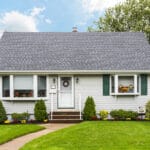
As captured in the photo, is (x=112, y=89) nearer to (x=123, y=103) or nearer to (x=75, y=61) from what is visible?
(x=123, y=103)

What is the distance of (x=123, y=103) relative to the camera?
1694 cm

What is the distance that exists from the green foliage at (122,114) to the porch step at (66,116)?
1.88m

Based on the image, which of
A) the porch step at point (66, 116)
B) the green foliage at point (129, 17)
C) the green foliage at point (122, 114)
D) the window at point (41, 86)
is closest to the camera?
the porch step at point (66, 116)

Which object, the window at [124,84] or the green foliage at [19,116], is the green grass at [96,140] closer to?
the window at [124,84]

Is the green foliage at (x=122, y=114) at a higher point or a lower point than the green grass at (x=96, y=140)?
higher

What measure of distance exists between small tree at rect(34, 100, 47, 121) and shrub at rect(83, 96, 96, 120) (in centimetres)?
210

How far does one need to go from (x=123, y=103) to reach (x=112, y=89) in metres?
0.98

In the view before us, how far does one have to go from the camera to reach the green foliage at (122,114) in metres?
16.1

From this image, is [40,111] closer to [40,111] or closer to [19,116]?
[40,111]

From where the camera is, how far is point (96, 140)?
391 inches

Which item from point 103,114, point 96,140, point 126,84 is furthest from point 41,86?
point 96,140

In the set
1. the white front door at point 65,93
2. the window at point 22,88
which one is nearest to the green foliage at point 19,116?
the window at point 22,88

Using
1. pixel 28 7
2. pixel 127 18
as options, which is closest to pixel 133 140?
pixel 28 7

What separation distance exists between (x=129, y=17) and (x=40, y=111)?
19.0 m
